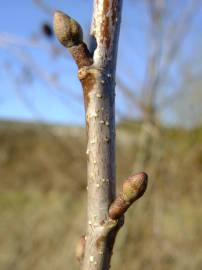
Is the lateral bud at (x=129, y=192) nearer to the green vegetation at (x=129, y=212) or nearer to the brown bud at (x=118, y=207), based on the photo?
the brown bud at (x=118, y=207)

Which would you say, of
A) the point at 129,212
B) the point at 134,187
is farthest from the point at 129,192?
the point at 129,212

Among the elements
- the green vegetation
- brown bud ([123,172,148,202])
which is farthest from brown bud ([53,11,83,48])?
the green vegetation

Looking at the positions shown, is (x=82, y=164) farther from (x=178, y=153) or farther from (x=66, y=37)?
(x=66, y=37)

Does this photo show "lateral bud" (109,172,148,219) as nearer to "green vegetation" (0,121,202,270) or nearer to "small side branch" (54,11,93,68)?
"small side branch" (54,11,93,68)

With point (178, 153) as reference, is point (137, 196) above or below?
above

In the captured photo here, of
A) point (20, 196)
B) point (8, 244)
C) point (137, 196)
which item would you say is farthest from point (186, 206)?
point (137, 196)

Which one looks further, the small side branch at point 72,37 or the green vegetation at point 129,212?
the green vegetation at point 129,212

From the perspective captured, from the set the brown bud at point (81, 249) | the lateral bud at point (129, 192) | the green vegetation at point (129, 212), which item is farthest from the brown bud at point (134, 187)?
the green vegetation at point (129, 212)
